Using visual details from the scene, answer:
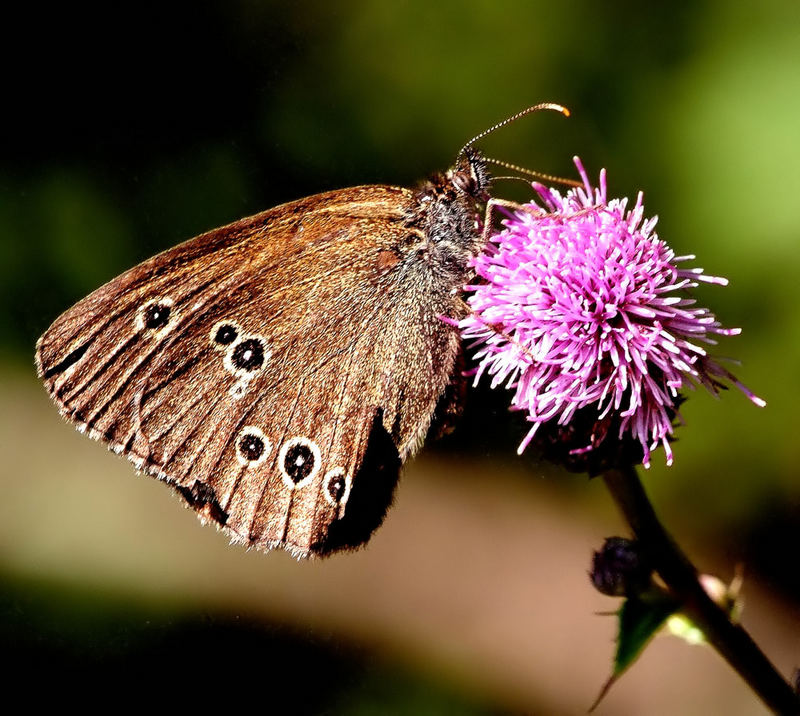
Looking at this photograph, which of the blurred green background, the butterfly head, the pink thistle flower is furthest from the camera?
the blurred green background

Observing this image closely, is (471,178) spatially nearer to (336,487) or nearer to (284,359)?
(284,359)

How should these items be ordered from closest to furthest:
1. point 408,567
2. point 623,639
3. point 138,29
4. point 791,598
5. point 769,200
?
point 623,639 < point 769,200 < point 791,598 < point 138,29 < point 408,567

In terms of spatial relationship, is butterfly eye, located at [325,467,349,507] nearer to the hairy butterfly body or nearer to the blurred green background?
the hairy butterfly body

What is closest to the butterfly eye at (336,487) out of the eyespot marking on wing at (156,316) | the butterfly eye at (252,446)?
the butterfly eye at (252,446)

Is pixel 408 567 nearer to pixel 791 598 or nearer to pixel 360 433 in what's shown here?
pixel 791 598

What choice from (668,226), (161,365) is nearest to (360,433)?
(161,365)

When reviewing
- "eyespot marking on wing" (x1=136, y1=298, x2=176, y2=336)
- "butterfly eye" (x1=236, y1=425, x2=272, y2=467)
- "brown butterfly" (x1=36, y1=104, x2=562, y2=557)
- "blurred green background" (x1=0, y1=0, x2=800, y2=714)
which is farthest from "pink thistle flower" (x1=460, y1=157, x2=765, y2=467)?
"blurred green background" (x1=0, y1=0, x2=800, y2=714)

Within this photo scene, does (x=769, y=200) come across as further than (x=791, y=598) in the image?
No
